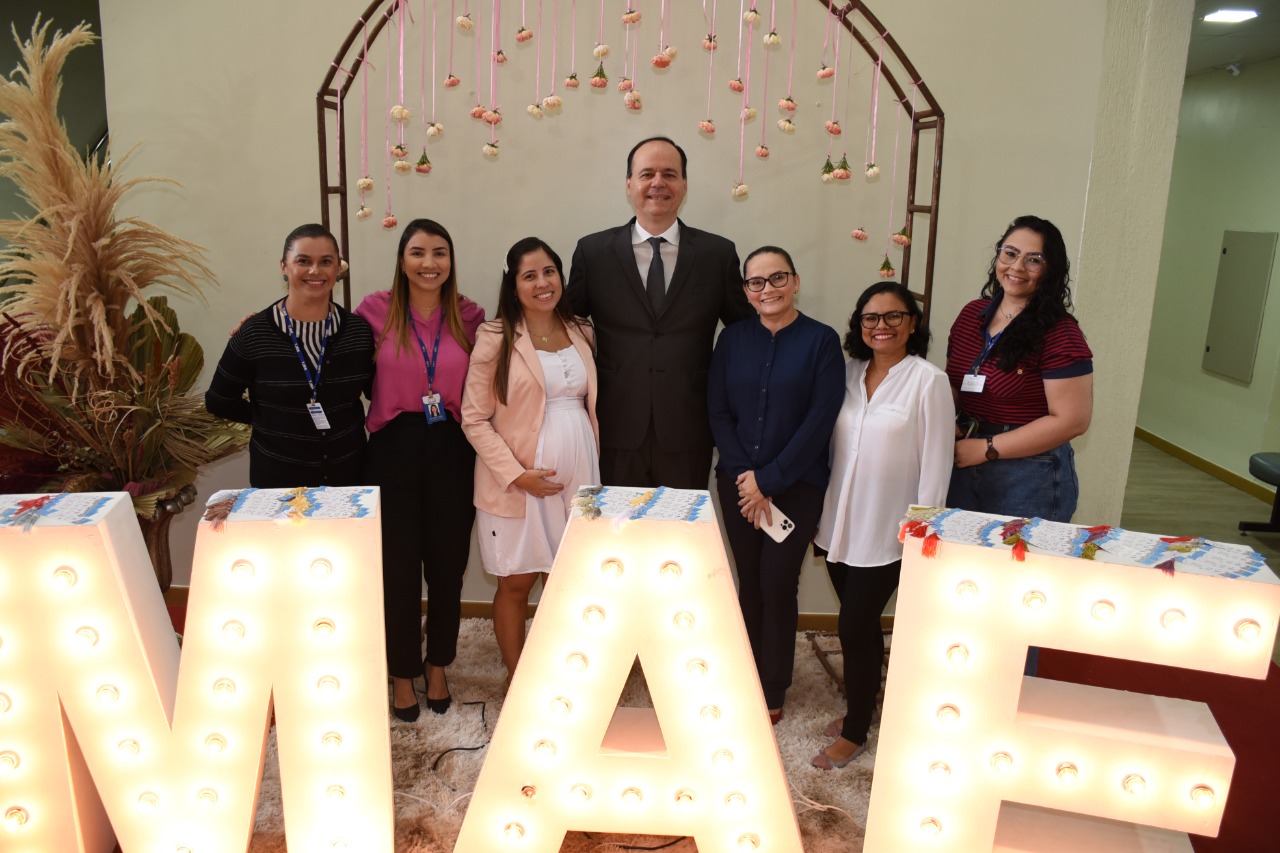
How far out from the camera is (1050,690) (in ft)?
6.34

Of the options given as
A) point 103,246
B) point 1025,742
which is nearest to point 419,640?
point 103,246

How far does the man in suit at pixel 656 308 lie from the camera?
2889 mm

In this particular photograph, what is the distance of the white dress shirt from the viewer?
292cm

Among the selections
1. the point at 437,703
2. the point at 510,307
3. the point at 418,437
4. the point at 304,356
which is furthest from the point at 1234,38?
the point at 437,703

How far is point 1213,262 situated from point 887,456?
5.86 meters

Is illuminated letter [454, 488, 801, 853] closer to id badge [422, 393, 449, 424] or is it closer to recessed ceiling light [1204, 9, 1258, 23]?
id badge [422, 393, 449, 424]

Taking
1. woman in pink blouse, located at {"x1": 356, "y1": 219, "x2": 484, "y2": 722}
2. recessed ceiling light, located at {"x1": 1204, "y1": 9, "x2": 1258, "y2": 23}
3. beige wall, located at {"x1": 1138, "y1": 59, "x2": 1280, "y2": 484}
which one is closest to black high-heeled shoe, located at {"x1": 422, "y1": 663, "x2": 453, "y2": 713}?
woman in pink blouse, located at {"x1": 356, "y1": 219, "x2": 484, "y2": 722}

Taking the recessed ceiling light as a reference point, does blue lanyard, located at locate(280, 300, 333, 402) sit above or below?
below

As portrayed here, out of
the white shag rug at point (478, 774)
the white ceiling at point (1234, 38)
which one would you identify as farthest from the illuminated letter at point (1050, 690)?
the white ceiling at point (1234, 38)

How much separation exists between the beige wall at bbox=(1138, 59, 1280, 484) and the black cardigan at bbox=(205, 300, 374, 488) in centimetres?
610

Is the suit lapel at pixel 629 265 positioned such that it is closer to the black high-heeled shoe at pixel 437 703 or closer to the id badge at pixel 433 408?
the id badge at pixel 433 408

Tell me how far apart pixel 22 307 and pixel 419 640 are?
1579mm

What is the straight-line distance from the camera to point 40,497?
195 cm

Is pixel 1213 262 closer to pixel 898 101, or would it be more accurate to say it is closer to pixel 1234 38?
pixel 1234 38
